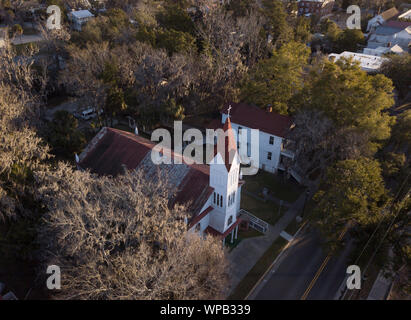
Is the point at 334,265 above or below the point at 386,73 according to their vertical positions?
below

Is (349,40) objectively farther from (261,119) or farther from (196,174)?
(196,174)

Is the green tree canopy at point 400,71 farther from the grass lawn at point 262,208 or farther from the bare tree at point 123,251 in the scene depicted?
the bare tree at point 123,251

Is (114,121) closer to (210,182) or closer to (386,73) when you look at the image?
(210,182)

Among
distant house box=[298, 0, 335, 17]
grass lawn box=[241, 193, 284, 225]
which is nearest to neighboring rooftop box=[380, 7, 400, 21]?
distant house box=[298, 0, 335, 17]

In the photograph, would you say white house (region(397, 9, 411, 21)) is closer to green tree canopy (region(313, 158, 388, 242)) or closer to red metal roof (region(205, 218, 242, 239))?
green tree canopy (region(313, 158, 388, 242))

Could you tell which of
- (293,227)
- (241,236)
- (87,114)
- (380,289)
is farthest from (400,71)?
(87,114)
